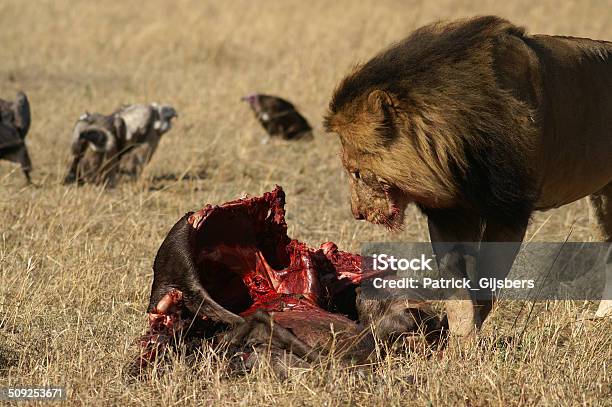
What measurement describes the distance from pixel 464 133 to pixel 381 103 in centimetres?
35

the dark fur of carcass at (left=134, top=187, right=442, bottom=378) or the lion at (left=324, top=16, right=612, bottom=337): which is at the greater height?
the lion at (left=324, top=16, right=612, bottom=337)

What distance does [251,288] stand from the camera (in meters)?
4.54

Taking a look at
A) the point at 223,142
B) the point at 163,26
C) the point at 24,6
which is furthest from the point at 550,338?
the point at 24,6

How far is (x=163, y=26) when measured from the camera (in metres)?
17.4

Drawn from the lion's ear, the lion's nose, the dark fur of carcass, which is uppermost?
the lion's ear

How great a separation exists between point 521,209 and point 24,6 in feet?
58.3

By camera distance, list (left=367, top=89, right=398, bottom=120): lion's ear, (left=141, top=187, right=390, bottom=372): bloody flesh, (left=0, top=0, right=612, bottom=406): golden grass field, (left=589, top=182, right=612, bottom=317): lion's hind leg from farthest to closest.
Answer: (left=589, top=182, right=612, bottom=317): lion's hind leg → (left=141, top=187, right=390, bottom=372): bloody flesh → (left=367, top=89, right=398, bottom=120): lion's ear → (left=0, top=0, right=612, bottom=406): golden grass field

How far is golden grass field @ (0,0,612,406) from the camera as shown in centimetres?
370

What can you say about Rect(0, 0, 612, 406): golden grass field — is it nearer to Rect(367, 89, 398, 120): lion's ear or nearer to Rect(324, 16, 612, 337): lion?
Rect(324, 16, 612, 337): lion

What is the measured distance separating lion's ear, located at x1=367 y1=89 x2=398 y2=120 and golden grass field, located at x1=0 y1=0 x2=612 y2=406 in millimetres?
987

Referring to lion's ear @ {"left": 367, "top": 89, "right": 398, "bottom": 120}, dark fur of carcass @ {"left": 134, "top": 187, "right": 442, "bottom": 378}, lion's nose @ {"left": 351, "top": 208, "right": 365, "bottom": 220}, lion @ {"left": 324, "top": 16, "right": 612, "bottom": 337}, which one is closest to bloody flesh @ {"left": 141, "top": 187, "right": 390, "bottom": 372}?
dark fur of carcass @ {"left": 134, "top": 187, "right": 442, "bottom": 378}

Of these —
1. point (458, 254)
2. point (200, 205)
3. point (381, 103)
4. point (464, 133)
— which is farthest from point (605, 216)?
point (200, 205)

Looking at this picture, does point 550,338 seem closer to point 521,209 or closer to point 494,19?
point 521,209

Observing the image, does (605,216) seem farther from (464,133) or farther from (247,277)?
(247,277)
